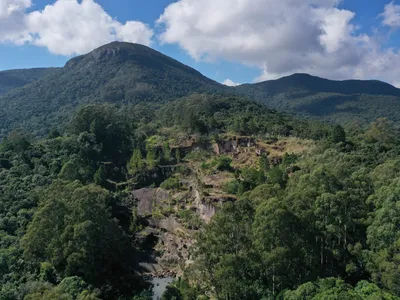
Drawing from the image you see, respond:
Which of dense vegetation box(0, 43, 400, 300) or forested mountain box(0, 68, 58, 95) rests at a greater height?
forested mountain box(0, 68, 58, 95)

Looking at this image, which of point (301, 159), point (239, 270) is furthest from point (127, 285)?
point (301, 159)

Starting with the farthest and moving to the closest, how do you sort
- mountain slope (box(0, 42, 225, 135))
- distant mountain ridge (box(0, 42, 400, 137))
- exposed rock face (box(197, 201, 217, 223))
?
distant mountain ridge (box(0, 42, 400, 137))
mountain slope (box(0, 42, 225, 135))
exposed rock face (box(197, 201, 217, 223))

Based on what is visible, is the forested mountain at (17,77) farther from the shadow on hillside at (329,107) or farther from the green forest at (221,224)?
the green forest at (221,224)

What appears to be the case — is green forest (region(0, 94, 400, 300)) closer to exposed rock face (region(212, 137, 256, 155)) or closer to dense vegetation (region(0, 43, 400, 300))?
dense vegetation (region(0, 43, 400, 300))

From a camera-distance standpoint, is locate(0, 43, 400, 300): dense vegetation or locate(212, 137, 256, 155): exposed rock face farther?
locate(212, 137, 256, 155): exposed rock face

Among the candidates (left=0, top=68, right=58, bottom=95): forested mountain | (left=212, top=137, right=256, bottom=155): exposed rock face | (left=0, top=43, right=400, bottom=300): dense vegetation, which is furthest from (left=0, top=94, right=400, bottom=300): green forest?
(left=0, top=68, right=58, bottom=95): forested mountain

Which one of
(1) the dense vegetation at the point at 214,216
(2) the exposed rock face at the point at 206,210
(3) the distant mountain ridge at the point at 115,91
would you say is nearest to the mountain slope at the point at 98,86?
(3) the distant mountain ridge at the point at 115,91

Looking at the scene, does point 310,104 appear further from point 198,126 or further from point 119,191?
point 119,191

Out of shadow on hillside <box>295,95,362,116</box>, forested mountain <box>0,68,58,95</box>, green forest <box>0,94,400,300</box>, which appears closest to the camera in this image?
green forest <box>0,94,400,300</box>

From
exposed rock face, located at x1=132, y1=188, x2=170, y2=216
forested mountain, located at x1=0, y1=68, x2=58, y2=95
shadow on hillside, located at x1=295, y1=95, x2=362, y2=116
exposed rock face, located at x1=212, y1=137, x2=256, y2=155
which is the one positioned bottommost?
exposed rock face, located at x1=132, y1=188, x2=170, y2=216
